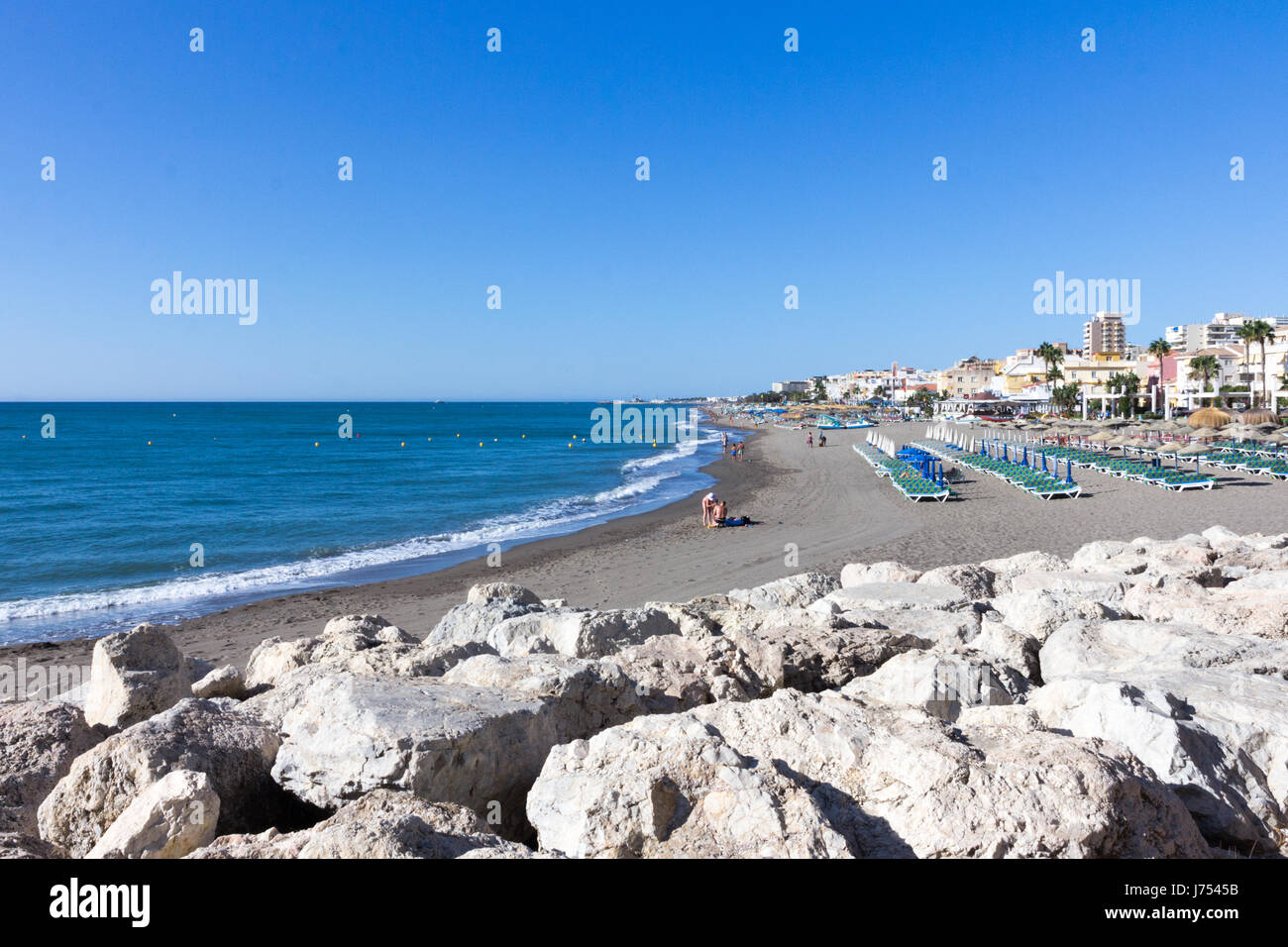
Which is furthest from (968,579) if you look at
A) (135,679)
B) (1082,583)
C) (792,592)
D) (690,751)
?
(135,679)

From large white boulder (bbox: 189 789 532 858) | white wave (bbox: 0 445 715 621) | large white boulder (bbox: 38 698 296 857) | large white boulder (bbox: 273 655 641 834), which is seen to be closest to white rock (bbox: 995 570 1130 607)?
large white boulder (bbox: 273 655 641 834)

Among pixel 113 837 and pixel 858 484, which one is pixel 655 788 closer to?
pixel 113 837

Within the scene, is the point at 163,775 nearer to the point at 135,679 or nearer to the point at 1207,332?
the point at 135,679

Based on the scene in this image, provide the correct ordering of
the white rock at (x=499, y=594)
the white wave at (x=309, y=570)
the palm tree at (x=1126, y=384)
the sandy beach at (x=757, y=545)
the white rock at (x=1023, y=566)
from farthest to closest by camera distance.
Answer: the palm tree at (x=1126, y=384) → the white wave at (x=309, y=570) → the sandy beach at (x=757, y=545) → the white rock at (x=1023, y=566) → the white rock at (x=499, y=594)

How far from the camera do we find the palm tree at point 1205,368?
2446 inches

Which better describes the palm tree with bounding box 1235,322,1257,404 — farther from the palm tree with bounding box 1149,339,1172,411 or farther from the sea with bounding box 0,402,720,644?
the sea with bounding box 0,402,720,644

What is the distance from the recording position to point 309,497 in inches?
1262

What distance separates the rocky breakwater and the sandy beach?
8264 mm

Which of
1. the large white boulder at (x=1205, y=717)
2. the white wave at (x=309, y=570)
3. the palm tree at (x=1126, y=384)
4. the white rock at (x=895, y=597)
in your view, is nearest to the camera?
the large white boulder at (x=1205, y=717)

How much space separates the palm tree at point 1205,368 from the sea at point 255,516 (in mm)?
40893

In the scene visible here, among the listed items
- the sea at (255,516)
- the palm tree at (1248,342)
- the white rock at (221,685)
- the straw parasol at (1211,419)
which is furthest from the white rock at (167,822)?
the palm tree at (1248,342)

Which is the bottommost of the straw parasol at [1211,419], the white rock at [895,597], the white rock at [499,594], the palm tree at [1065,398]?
the white rock at [499,594]

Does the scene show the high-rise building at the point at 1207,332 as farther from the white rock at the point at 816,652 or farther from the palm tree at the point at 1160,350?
the white rock at the point at 816,652
